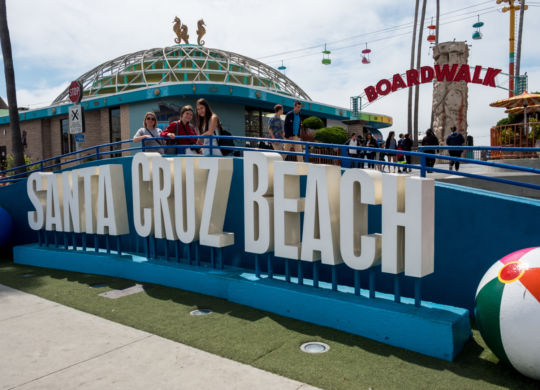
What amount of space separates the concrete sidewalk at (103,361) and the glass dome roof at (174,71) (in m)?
22.7

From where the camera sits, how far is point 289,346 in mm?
4195

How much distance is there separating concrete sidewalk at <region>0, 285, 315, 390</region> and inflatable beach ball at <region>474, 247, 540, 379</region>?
153 cm

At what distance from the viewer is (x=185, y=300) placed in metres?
5.78

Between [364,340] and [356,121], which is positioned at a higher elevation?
[356,121]

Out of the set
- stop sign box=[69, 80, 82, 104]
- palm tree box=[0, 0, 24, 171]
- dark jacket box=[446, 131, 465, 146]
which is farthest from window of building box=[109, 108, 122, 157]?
dark jacket box=[446, 131, 465, 146]

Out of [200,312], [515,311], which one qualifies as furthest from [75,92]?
[515,311]

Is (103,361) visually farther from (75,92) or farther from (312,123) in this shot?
(312,123)

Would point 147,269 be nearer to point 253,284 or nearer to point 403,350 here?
point 253,284

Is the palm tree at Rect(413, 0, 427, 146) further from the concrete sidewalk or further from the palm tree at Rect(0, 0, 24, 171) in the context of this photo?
the concrete sidewalk

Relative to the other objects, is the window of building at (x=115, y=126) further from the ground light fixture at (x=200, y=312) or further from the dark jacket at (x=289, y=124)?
the ground light fixture at (x=200, y=312)

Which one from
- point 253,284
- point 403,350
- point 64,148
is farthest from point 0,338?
point 64,148

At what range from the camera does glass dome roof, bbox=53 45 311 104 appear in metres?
28.3

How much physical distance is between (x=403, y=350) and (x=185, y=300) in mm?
2942

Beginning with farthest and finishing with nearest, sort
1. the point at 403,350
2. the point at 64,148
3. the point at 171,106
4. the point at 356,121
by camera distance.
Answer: the point at 356,121, the point at 64,148, the point at 171,106, the point at 403,350
